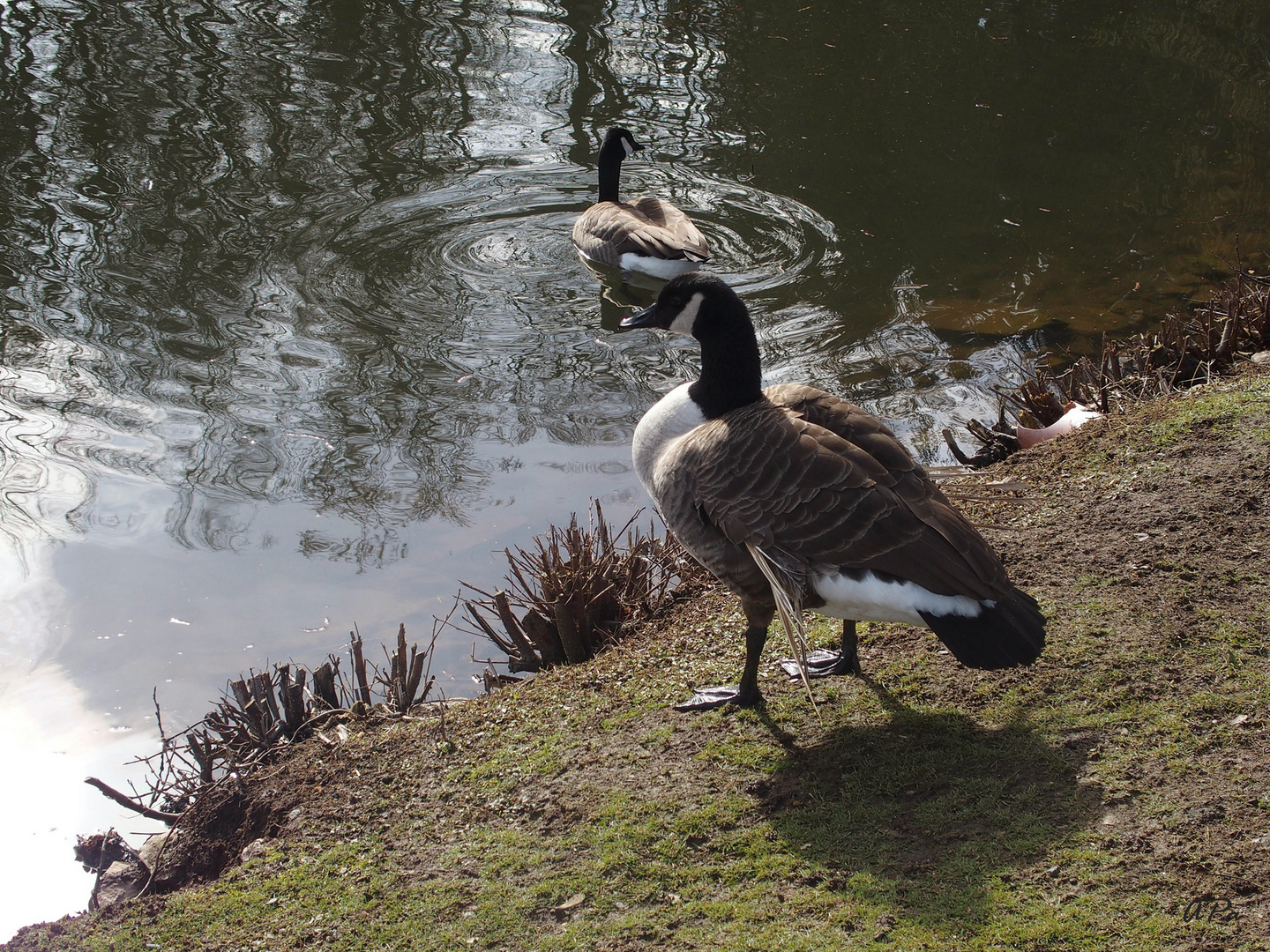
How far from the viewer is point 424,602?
20.3ft

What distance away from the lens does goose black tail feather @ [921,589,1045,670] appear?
3.46 meters

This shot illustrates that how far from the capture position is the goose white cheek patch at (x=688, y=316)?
16.1 ft

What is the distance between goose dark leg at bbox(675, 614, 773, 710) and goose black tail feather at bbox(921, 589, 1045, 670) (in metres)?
0.82

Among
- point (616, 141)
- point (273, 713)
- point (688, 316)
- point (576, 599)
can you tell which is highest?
point (616, 141)

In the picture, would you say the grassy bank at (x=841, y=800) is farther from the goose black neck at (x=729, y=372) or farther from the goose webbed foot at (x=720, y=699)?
the goose black neck at (x=729, y=372)

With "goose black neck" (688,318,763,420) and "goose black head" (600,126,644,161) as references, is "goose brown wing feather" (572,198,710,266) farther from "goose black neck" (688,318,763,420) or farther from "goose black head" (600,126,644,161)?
"goose black neck" (688,318,763,420)

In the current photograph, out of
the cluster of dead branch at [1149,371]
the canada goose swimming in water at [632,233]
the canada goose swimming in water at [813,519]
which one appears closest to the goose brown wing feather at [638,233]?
the canada goose swimming in water at [632,233]

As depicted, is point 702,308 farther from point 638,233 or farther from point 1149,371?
point 638,233

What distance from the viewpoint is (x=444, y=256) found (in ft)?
33.2

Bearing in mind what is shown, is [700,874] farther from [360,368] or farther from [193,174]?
[193,174]

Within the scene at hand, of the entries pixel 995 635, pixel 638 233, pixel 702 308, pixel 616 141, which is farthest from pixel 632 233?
pixel 995 635

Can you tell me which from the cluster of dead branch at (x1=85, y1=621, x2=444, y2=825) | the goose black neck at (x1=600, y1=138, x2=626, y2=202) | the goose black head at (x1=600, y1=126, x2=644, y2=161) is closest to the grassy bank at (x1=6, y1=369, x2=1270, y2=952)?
the cluster of dead branch at (x1=85, y1=621, x2=444, y2=825)

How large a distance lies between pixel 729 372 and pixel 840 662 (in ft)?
4.70

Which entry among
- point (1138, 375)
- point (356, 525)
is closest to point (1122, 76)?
point (1138, 375)
